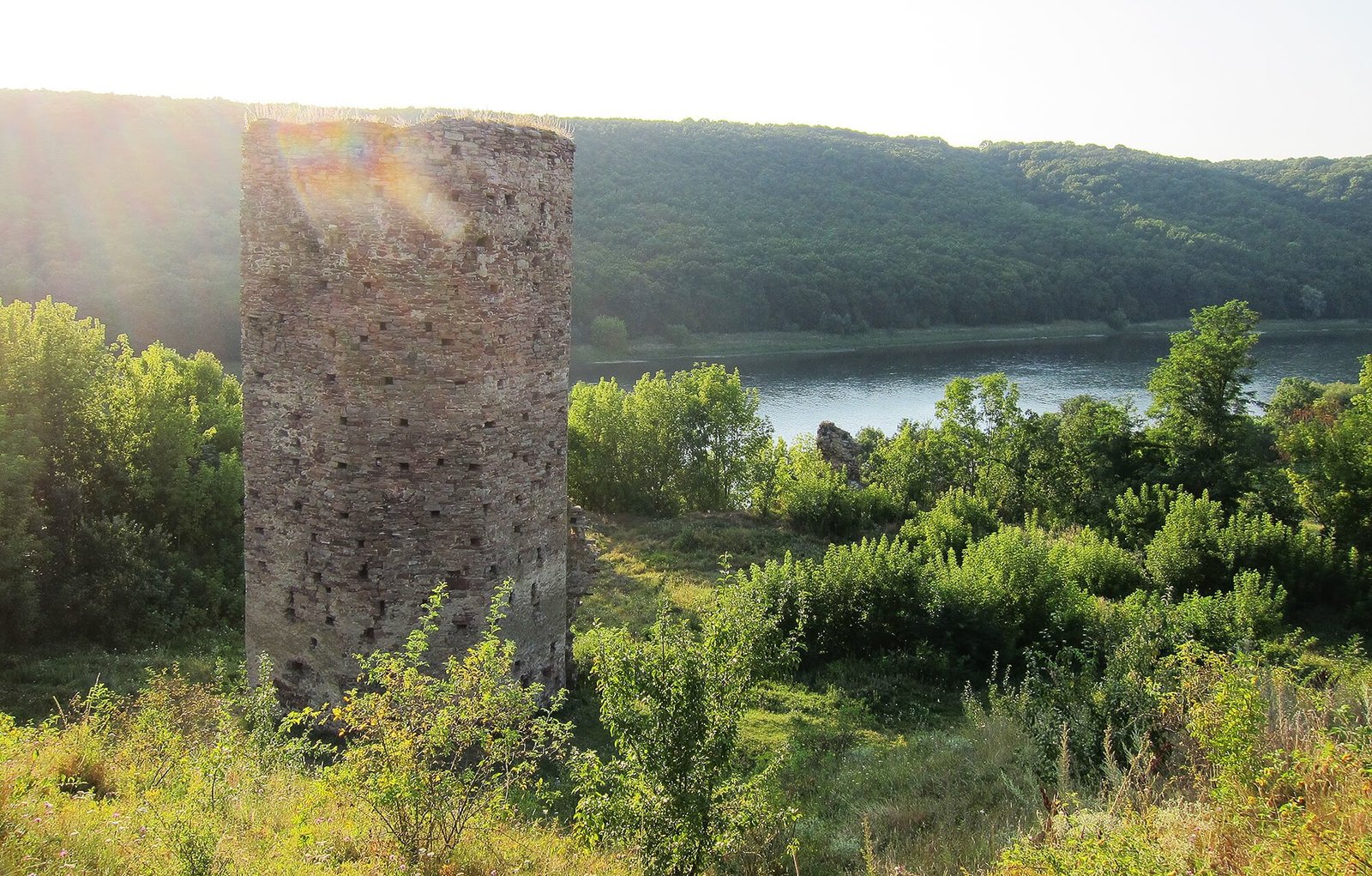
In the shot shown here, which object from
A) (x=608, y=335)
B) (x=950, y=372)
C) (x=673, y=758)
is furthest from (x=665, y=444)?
(x=950, y=372)

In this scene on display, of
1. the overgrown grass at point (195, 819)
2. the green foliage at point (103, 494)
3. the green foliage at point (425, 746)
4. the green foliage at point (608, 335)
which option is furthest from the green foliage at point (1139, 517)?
the green foliage at point (608, 335)

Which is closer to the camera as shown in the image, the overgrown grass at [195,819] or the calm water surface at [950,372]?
the overgrown grass at [195,819]

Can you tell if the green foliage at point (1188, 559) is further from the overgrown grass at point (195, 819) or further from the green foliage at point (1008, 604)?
the overgrown grass at point (195, 819)

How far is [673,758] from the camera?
636 cm

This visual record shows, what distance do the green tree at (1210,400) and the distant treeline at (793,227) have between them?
26.3 meters

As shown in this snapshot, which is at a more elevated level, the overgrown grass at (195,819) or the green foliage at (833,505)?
the overgrown grass at (195,819)

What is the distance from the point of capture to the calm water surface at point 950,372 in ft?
156

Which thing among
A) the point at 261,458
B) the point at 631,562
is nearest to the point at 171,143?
the point at 631,562

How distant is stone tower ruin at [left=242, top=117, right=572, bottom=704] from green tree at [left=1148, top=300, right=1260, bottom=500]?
67.5 feet

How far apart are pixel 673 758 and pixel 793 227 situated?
2937 inches

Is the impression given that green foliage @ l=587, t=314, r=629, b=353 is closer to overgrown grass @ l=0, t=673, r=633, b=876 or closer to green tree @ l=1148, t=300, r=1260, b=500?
green tree @ l=1148, t=300, r=1260, b=500

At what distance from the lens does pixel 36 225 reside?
1538 inches

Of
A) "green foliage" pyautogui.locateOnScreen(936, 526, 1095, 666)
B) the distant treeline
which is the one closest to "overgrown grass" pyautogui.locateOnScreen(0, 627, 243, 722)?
"green foliage" pyautogui.locateOnScreen(936, 526, 1095, 666)

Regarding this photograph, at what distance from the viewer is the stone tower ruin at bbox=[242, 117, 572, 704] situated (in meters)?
8.54
